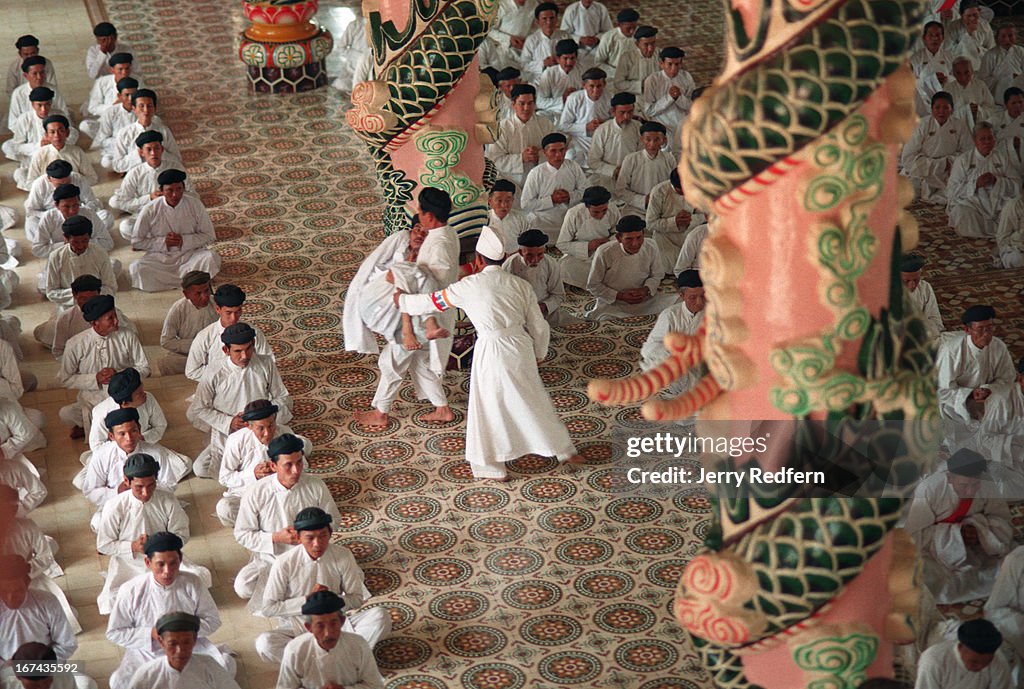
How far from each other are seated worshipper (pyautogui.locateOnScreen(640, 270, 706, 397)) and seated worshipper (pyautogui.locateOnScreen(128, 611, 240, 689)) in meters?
3.73

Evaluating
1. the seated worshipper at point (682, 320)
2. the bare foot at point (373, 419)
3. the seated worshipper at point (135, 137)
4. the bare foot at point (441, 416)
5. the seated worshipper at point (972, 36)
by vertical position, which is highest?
the seated worshipper at point (135, 137)

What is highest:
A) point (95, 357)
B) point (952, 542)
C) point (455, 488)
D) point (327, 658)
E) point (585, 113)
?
point (585, 113)

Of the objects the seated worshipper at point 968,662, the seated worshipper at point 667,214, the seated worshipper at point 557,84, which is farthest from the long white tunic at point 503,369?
the seated worshipper at point 557,84

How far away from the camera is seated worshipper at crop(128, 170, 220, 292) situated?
11.0 metres

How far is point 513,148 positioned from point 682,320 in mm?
3907

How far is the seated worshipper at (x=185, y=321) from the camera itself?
32.1 feet

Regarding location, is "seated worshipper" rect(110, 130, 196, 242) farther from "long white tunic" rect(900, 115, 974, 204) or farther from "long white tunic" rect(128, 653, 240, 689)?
"long white tunic" rect(900, 115, 974, 204)

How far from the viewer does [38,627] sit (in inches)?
275

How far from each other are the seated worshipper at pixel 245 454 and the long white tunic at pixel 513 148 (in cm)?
493

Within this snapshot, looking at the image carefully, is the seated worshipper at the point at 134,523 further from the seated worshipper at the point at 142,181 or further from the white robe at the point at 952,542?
the seated worshipper at the point at 142,181

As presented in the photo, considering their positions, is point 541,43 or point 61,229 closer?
point 61,229

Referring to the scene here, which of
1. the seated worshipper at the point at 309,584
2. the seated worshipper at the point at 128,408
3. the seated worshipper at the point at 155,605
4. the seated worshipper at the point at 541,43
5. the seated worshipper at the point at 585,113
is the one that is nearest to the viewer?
the seated worshipper at the point at 155,605

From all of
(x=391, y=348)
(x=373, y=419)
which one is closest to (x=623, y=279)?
(x=391, y=348)

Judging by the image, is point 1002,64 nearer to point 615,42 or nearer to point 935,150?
point 935,150
